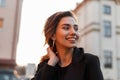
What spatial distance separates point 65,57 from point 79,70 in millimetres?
151

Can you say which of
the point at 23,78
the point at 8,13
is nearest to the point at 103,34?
the point at 8,13

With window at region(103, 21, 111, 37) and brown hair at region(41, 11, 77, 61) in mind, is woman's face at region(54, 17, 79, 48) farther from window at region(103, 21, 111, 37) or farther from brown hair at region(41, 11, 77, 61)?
window at region(103, 21, 111, 37)

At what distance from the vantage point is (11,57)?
2572 centimetres

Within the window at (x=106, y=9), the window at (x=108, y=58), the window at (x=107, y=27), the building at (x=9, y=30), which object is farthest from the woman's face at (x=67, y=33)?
the window at (x=106, y=9)

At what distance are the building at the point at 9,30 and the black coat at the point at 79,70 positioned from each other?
23.4 m

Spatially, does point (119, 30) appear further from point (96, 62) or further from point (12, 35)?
point (96, 62)

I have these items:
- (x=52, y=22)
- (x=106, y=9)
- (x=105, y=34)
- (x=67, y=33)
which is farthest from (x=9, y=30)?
(x=67, y=33)

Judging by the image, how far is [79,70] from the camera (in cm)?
204

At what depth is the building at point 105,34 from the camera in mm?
33750

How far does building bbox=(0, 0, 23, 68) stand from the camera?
83.9 feet

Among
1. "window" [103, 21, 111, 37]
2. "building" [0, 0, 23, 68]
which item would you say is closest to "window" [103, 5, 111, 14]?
"window" [103, 21, 111, 37]

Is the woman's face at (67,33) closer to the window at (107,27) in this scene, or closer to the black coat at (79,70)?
the black coat at (79,70)

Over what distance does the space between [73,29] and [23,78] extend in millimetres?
9466

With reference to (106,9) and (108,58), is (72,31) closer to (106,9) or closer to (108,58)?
(108,58)
